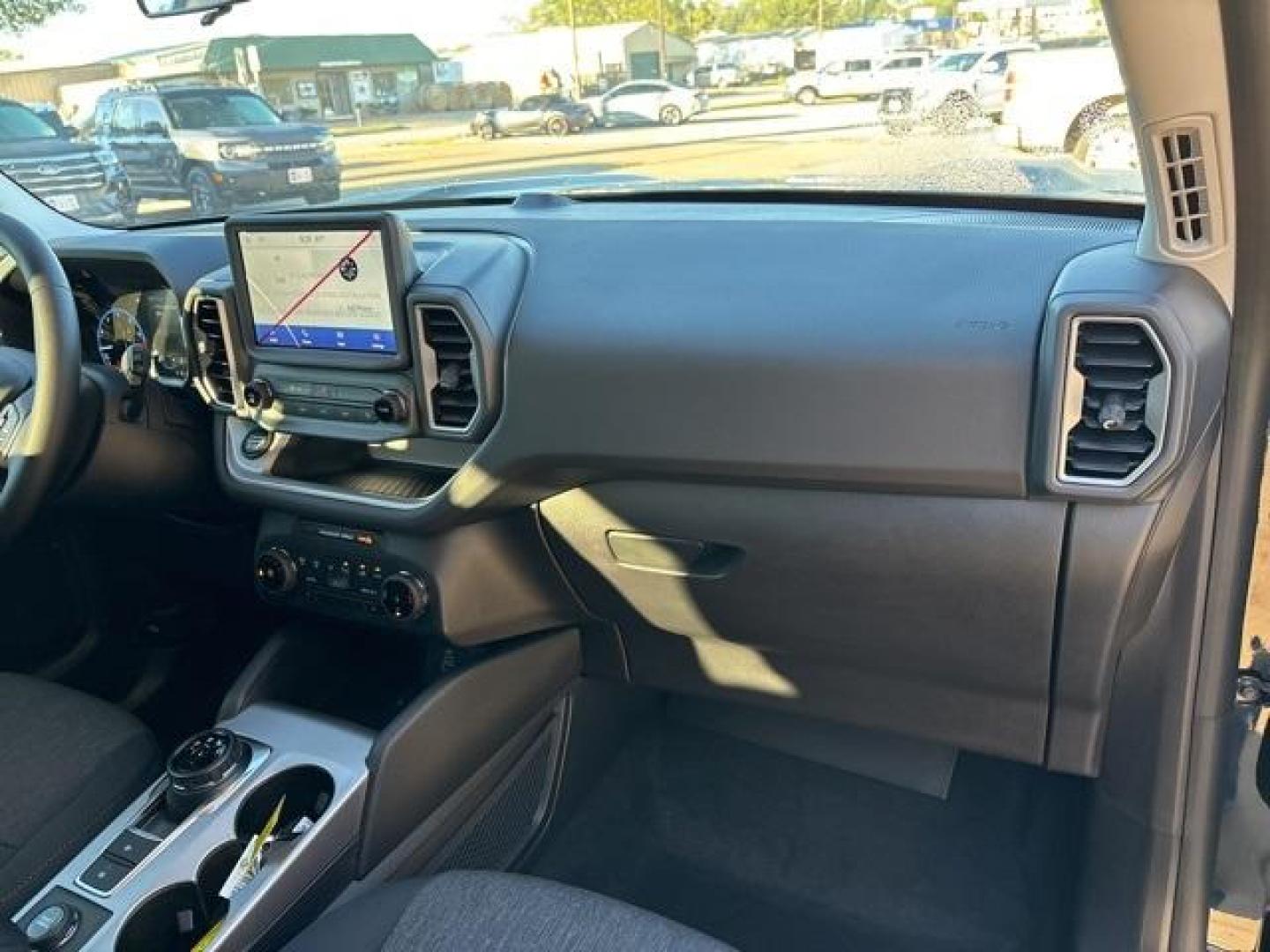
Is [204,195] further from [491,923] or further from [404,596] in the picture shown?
[491,923]

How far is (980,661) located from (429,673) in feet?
3.02

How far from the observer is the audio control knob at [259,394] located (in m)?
1.81

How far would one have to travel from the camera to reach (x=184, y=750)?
1.67 meters

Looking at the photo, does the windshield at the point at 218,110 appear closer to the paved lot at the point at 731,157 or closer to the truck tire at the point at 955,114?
the paved lot at the point at 731,157

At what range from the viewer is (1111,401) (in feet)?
4.10

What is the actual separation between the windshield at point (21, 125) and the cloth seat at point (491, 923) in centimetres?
186

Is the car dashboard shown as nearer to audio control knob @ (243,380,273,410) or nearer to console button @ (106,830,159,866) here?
audio control knob @ (243,380,273,410)

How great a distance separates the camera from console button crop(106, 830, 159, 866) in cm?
157

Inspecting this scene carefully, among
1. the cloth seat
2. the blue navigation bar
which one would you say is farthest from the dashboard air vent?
the cloth seat

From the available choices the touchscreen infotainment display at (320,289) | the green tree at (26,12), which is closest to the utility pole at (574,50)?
the touchscreen infotainment display at (320,289)

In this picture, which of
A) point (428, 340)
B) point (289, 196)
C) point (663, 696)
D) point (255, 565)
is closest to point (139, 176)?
point (289, 196)

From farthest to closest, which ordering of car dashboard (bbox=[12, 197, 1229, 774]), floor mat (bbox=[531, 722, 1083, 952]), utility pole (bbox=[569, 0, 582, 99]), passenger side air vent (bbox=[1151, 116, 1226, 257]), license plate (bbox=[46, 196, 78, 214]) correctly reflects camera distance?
license plate (bbox=[46, 196, 78, 214]), floor mat (bbox=[531, 722, 1083, 952]), utility pole (bbox=[569, 0, 582, 99]), car dashboard (bbox=[12, 197, 1229, 774]), passenger side air vent (bbox=[1151, 116, 1226, 257])

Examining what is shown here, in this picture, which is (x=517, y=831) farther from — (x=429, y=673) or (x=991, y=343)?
(x=991, y=343)

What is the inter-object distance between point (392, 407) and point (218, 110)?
3.25 feet
